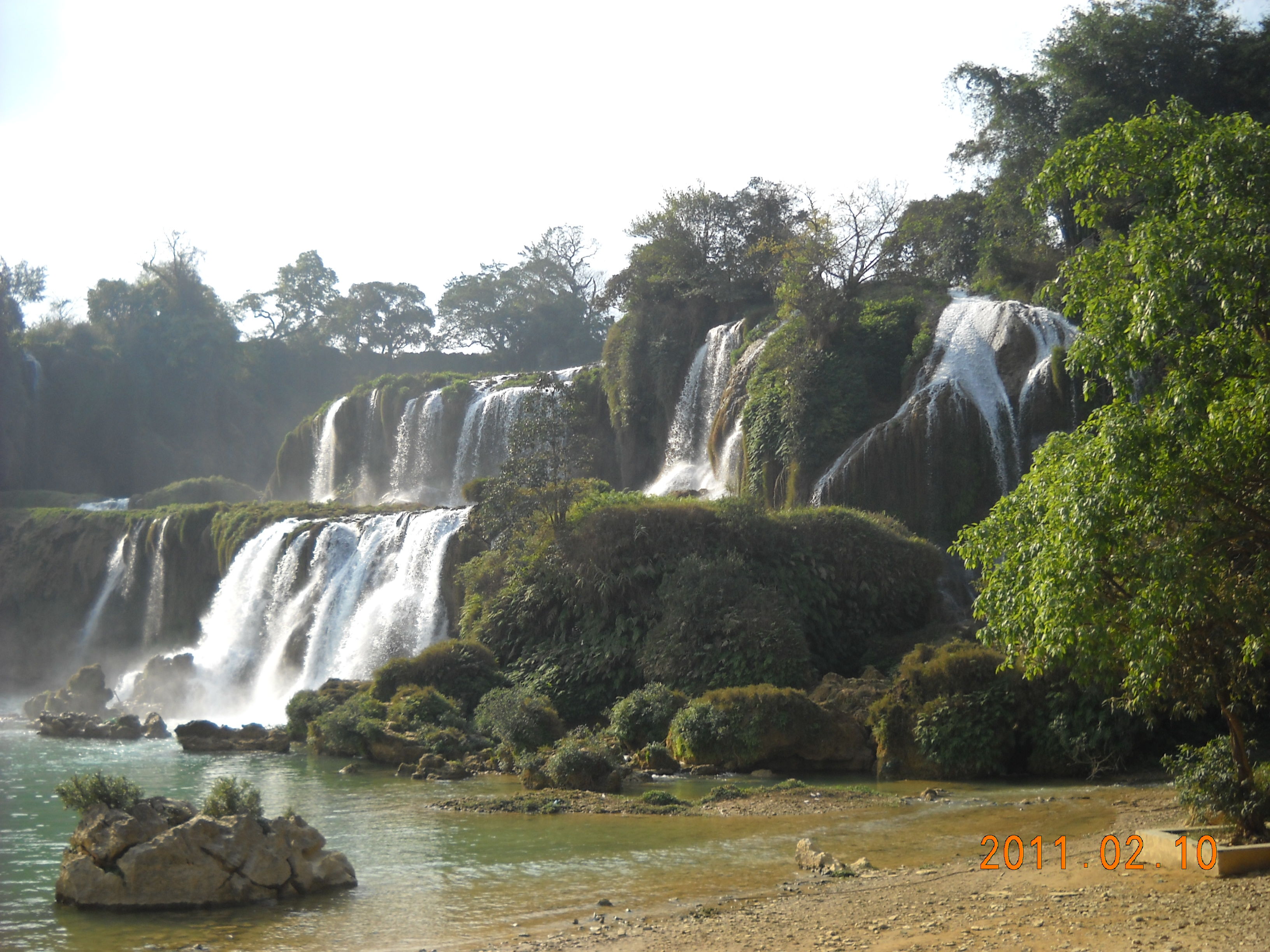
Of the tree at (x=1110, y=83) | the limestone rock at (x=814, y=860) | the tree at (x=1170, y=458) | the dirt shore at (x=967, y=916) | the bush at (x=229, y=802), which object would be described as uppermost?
the tree at (x=1110, y=83)

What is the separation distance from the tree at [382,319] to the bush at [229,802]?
64.1 m

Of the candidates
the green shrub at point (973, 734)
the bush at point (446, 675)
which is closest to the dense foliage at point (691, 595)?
the bush at point (446, 675)

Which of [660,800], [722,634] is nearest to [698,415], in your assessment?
[722,634]

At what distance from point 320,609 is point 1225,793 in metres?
24.5

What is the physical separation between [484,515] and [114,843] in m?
16.6

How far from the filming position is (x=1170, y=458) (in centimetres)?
796

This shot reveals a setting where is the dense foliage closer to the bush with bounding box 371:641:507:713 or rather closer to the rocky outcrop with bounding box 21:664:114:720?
the bush with bounding box 371:641:507:713

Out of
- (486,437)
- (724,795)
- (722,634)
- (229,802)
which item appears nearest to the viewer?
(229,802)

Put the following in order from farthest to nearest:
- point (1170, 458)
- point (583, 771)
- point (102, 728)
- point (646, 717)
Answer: point (102, 728) → point (646, 717) → point (583, 771) → point (1170, 458)

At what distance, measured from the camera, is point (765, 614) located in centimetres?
2120

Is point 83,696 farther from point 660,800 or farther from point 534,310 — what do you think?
point 534,310

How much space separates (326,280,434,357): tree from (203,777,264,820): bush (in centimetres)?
6405

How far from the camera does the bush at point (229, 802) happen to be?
423 inches

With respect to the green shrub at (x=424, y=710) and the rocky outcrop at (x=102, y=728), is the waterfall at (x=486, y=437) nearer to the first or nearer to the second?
the rocky outcrop at (x=102, y=728)
